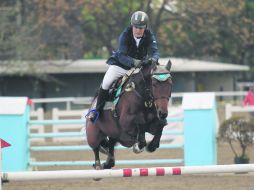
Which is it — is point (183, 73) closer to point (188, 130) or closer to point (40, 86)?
point (40, 86)

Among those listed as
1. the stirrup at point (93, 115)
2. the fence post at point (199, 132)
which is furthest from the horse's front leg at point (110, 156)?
the fence post at point (199, 132)

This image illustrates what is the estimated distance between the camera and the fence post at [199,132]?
551 inches

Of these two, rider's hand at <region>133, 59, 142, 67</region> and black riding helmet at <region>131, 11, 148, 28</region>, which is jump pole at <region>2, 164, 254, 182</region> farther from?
black riding helmet at <region>131, 11, 148, 28</region>

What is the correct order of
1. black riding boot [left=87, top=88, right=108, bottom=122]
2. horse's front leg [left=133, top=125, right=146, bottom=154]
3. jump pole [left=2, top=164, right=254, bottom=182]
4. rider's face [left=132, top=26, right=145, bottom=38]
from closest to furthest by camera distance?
jump pole [left=2, top=164, right=254, bottom=182] → horse's front leg [left=133, top=125, right=146, bottom=154] → rider's face [left=132, top=26, right=145, bottom=38] → black riding boot [left=87, top=88, right=108, bottom=122]

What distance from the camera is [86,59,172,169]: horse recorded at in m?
8.92

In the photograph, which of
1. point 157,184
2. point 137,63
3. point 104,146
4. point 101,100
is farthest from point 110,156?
point 157,184

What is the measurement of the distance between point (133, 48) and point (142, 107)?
949 mm

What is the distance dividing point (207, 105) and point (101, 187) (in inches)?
129

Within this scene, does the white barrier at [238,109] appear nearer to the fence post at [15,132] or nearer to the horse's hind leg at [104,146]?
the fence post at [15,132]

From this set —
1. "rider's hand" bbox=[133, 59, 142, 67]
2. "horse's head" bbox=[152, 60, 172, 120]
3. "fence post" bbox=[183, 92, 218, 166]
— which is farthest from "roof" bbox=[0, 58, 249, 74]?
"horse's head" bbox=[152, 60, 172, 120]

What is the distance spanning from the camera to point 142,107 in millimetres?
9523

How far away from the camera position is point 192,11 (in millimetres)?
38531

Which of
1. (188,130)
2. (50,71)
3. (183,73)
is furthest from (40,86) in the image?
(188,130)

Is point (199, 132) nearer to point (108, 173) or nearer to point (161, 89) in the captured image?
point (161, 89)
